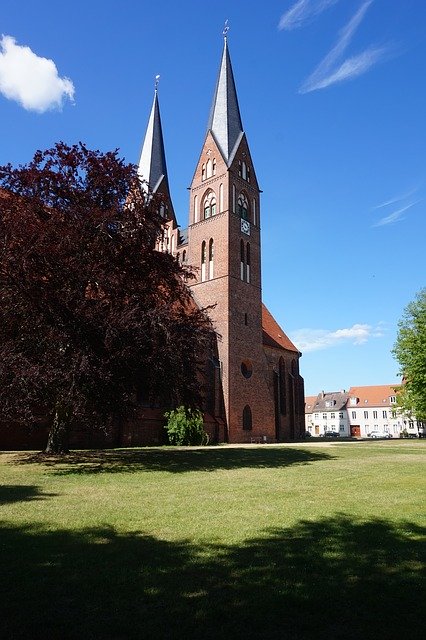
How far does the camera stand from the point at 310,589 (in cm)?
371

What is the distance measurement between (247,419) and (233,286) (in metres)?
9.35

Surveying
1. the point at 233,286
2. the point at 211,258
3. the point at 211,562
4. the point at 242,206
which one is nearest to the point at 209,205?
the point at 242,206

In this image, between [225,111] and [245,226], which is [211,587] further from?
[225,111]

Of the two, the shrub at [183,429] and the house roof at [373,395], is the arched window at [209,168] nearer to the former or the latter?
the shrub at [183,429]

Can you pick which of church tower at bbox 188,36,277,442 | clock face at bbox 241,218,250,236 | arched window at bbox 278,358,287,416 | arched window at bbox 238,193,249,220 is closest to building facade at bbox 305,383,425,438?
arched window at bbox 278,358,287,416

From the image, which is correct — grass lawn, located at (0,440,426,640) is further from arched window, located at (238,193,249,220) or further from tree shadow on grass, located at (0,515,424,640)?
arched window, located at (238,193,249,220)

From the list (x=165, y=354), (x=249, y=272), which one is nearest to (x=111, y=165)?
(x=165, y=354)

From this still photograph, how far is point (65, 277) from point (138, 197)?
161 inches

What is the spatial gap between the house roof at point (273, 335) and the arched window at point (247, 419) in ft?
21.1

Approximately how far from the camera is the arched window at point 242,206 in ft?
121

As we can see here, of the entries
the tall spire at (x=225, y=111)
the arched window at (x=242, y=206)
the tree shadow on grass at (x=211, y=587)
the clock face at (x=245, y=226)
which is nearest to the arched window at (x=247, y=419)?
the clock face at (x=245, y=226)

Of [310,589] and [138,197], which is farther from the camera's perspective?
[138,197]

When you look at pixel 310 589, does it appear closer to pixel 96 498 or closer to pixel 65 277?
pixel 96 498

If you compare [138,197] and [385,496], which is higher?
[138,197]
